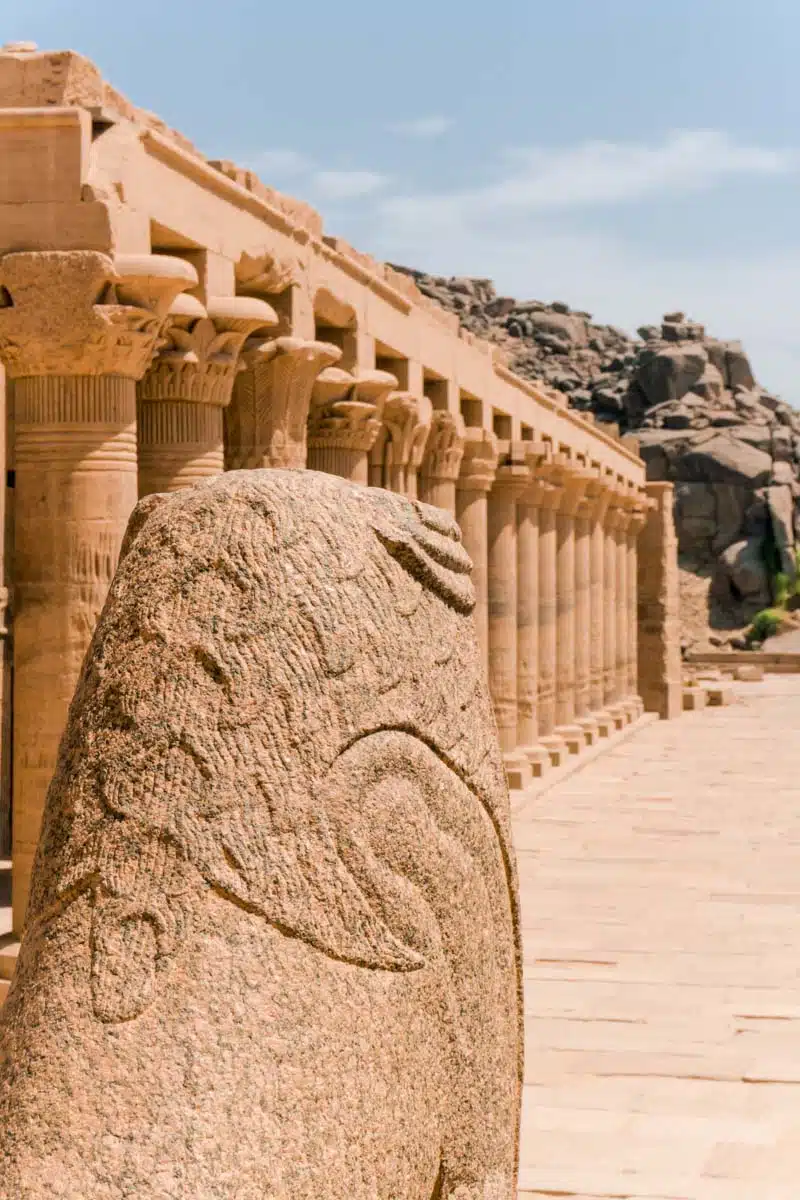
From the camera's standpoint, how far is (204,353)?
9398 mm

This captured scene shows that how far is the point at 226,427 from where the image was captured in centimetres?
1090

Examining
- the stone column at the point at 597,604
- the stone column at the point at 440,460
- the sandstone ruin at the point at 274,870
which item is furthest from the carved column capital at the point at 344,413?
the stone column at the point at 597,604

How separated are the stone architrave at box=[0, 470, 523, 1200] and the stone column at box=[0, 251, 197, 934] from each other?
16.4 feet

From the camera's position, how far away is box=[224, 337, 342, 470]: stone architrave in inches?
413

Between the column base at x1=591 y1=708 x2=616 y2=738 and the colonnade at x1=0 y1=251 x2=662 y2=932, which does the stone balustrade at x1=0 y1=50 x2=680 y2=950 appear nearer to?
the colonnade at x1=0 y1=251 x2=662 y2=932

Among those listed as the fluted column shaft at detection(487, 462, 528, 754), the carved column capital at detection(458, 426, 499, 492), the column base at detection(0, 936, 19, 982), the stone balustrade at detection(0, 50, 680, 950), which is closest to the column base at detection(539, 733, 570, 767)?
the fluted column shaft at detection(487, 462, 528, 754)

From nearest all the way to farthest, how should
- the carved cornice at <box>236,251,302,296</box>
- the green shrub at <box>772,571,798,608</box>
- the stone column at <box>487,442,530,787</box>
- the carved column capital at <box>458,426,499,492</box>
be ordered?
the carved cornice at <box>236,251,302,296</box>, the carved column capital at <box>458,426,499,492</box>, the stone column at <box>487,442,530,787</box>, the green shrub at <box>772,571,798,608</box>

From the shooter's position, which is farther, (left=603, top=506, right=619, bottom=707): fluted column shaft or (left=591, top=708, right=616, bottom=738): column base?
(left=603, top=506, right=619, bottom=707): fluted column shaft

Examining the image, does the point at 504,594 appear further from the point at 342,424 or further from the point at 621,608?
the point at 621,608

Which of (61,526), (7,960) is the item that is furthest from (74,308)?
(7,960)

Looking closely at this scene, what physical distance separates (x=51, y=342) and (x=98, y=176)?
871 millimetres

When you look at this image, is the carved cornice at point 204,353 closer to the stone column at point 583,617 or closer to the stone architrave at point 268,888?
the stone architrave at point 268,888

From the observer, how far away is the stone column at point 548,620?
2034 cm

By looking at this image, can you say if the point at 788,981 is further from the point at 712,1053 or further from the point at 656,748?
the point at 656,748
